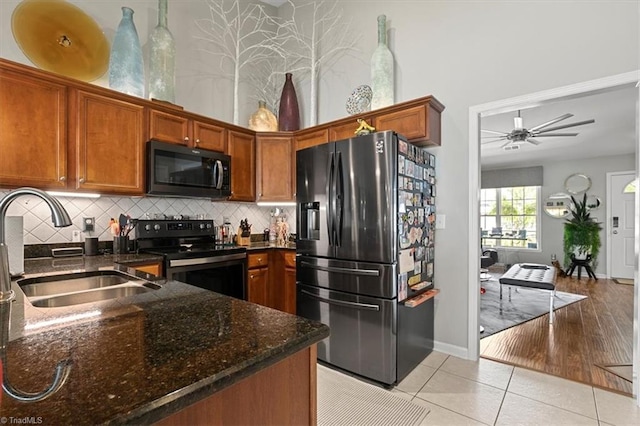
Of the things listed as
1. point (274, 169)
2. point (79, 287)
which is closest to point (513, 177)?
point (274, 169)

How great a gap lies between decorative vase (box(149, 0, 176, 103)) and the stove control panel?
1.16 meters

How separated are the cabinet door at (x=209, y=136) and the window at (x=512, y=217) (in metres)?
7.48

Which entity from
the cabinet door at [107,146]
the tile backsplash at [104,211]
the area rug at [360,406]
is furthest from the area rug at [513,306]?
the cabinet door at [107,146]

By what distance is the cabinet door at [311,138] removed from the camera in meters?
3.25

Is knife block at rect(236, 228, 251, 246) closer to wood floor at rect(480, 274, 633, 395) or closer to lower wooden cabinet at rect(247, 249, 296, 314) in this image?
lower wooden cabinet at rect(247, 249, 296, 314)

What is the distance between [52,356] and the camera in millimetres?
605

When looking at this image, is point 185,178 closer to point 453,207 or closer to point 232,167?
point 232,167

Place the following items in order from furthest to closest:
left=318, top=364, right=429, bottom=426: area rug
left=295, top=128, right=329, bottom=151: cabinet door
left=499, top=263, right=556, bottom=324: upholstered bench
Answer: left=499, top=263, right=556, bottom=324: upholstered bench → left=295, top=128, right=329, bottom=151: cabinet door → left=318, top=364, right=429, bottom=426: area rug

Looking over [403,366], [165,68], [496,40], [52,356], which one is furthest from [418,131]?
[52,356]

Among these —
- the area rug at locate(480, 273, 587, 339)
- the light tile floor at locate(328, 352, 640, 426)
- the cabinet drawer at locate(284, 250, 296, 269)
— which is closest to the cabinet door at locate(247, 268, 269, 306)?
the cabinet drawer at locate(284, 250, 296, 269)

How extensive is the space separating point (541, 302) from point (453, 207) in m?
2.97

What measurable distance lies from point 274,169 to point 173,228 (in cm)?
125

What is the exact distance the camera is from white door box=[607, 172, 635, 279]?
6.19 meters

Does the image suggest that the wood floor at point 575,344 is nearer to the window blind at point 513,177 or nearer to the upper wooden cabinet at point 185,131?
the upper wooden cabinet at point 185,131
